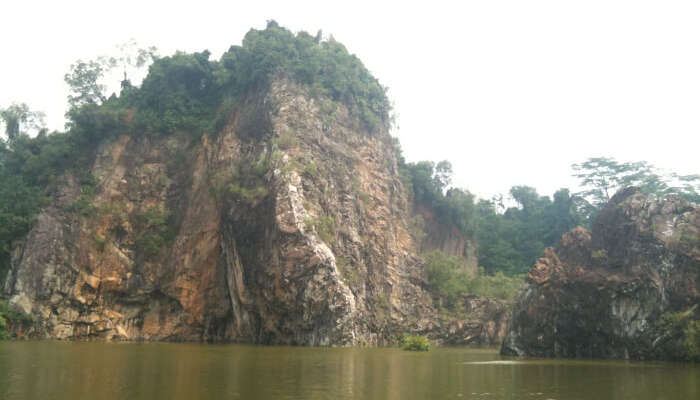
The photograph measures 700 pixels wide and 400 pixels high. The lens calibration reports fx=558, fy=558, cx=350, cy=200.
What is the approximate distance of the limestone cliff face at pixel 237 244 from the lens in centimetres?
3500

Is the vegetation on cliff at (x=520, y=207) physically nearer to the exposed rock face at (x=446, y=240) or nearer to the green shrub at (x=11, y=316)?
the exposed rock face at (x=446, y=240)

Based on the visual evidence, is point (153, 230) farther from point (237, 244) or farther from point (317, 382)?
point (317, 382)

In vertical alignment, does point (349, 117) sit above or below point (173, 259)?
above

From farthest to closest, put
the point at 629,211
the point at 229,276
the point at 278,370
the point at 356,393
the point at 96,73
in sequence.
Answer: the point at 96,73, the point at 229,276, the point at 629,211, the point at 278,370, the point at 356,393

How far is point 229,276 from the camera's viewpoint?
127 feet

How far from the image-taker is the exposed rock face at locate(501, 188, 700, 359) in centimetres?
2120

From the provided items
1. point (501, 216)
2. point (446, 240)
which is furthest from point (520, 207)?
point (446, 240)

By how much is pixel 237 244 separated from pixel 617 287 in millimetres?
24503

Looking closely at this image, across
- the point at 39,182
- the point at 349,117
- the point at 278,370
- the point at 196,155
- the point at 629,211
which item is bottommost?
the point at 278,370

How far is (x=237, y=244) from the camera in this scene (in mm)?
38375

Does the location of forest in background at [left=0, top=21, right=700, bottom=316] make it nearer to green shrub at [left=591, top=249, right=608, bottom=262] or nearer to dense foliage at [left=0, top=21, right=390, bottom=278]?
dense foliage at [left=0, top=21, right=390, bottom=278]

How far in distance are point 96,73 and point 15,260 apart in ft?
67.7

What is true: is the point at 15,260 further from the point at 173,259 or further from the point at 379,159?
the point at 379,159

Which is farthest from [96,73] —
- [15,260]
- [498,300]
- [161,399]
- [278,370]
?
[161,399]
